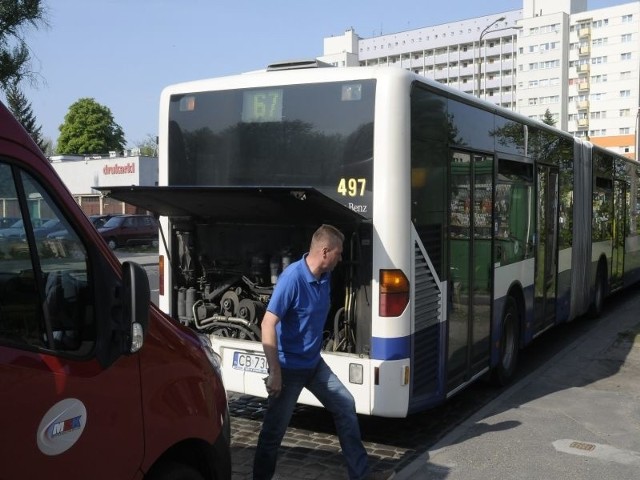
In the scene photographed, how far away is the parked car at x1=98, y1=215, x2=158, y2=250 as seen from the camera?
112 feet

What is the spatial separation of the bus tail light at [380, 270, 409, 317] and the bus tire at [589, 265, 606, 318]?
25.8ft

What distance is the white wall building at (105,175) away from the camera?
161ft

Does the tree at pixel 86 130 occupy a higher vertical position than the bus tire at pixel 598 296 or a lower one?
higher

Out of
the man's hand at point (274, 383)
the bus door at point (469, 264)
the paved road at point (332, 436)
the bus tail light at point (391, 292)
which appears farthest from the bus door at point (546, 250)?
the man's hand at point (274, 383)

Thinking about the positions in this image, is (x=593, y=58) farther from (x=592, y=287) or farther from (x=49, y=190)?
(x=49, y=190)

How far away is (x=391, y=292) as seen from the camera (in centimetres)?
538

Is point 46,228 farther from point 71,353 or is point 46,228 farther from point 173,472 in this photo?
point 173,472

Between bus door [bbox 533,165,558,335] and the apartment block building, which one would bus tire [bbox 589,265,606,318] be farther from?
the apartment block building

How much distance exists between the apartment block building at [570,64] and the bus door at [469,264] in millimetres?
97300

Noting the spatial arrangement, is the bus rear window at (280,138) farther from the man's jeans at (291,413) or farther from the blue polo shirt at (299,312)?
the man's jeans at (291,413)

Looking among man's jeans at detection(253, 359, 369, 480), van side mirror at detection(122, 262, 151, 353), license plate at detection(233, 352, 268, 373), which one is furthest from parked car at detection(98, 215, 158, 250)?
van side mirror at detection(122, 262, 151, 353)

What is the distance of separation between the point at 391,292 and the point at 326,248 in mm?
1135

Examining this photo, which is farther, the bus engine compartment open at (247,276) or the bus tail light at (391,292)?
the bus engine compartment open at (247,276)

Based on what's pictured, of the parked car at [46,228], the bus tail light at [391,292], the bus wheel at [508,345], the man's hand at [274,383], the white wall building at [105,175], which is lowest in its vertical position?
the bus wheel at [508,345]
